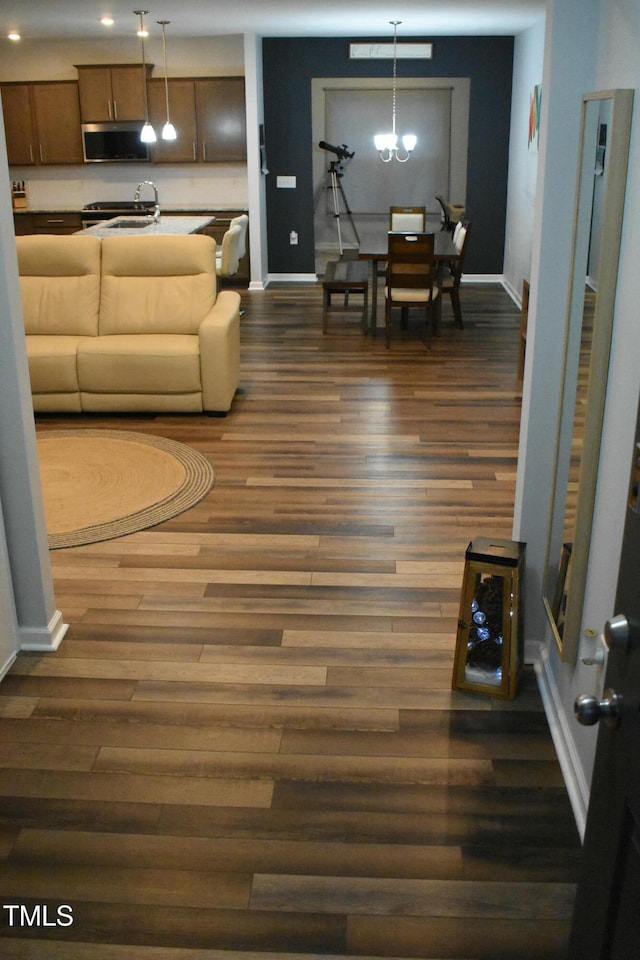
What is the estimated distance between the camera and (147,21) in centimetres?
833

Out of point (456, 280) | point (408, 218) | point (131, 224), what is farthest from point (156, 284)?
point (408, 218)

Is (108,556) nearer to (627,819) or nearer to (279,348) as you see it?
(627,819)

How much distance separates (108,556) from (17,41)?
8413 mm

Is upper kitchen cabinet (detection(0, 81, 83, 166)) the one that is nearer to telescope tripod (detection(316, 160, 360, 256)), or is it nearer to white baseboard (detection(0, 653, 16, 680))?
telescope tripod (detection(316, 160, 360, 256))

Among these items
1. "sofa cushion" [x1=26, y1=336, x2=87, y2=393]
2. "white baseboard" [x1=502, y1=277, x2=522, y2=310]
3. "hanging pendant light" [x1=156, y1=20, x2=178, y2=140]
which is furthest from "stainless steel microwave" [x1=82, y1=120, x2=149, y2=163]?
"sofa cushion" [x1=26, y1=336, x2=87, y2=393]

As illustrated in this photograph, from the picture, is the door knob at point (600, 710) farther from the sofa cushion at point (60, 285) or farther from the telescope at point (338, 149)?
the telescope at point (338, 149)

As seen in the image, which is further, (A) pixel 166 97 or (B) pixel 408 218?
(A) pixel 166 97

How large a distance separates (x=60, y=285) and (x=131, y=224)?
126 inches

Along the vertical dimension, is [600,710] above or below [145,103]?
below

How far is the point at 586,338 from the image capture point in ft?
7.94

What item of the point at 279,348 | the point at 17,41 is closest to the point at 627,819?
the point at 279,348

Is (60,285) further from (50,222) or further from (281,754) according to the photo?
(50,222)

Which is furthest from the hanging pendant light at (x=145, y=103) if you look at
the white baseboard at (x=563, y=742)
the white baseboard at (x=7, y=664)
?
the white baseboard at (x=563, y=742)

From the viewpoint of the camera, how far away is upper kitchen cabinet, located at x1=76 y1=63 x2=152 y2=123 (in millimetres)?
9906
